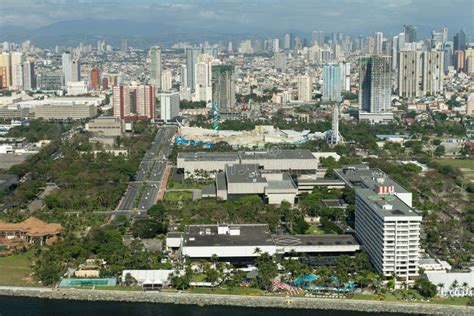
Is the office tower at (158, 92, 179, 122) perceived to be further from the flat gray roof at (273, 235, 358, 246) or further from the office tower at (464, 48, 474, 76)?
the office tower at (464, 48, 474, 76)

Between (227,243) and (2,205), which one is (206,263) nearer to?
(227,243)

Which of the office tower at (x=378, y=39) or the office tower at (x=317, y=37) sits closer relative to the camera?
the office tower at (x=378, y=39)

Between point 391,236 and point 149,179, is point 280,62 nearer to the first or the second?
point 149,179

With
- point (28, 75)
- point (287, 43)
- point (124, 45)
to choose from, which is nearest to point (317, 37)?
point (287, 43)

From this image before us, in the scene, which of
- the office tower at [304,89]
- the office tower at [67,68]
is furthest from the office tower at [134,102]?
the office tower at [67,68]

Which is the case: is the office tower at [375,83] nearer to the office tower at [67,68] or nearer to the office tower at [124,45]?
the office tower at [67,68]

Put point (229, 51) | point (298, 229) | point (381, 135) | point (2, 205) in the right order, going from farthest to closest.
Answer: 1. point (229, 51)
2. point (381, 135)
3. point (2, 205)
4. point (298, 229)

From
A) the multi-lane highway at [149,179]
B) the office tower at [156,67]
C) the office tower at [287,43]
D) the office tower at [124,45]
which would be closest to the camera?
the multi-lane highway at [149,179]

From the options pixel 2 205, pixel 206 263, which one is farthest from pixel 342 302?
pixel 2 205
